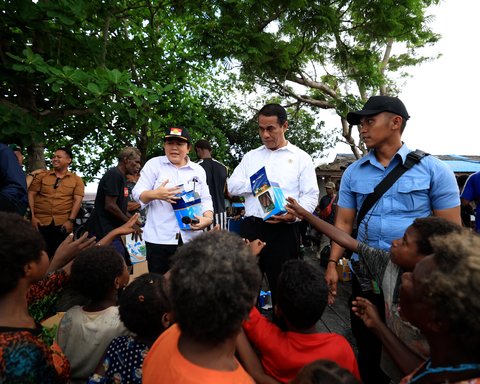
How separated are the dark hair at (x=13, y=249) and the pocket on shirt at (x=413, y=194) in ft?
6.53

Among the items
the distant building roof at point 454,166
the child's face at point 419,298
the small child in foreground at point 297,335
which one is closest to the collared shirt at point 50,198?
the small child in foreground at point 297,335

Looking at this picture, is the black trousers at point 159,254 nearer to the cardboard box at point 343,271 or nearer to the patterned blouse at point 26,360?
the patterned blouse at point 26,360

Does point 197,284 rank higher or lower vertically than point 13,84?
lower

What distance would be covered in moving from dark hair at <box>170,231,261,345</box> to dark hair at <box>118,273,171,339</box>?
25.4 inches

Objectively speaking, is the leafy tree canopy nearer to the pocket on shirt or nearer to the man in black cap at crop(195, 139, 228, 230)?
the man in black cap at crop(195, 139, 228, 230)

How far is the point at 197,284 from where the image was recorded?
0.96m

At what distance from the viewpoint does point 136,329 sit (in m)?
1.62

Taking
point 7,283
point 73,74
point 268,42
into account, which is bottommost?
point 7,283

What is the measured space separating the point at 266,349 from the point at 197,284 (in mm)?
882

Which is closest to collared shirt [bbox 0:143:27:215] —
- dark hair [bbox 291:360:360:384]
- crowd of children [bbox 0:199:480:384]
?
crowd of children [bbox 0:199:480:384]

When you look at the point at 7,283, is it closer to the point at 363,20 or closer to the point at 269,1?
the point at 269,1

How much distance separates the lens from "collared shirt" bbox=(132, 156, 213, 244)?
2799 mm

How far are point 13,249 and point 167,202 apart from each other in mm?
1519

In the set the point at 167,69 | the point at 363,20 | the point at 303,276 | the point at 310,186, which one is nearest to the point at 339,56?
the point at 363,20
